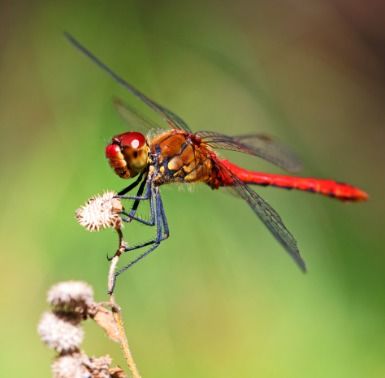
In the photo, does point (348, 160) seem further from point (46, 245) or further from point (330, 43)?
point (46, 245)

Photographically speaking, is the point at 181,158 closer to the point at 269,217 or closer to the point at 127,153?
the point at 127,153

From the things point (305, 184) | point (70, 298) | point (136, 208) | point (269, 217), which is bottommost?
point (70, 298)

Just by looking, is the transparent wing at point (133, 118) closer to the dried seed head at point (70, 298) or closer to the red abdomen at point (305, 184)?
the red abdomen at point (305, 184)

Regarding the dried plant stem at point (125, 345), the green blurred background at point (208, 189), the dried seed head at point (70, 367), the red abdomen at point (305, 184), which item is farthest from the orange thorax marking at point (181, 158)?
the dried seed head at point (70, 367)

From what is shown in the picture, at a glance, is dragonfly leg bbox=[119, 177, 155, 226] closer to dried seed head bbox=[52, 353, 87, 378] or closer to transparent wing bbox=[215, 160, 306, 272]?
transparent wing bbox=[215, 160, 306, 272]

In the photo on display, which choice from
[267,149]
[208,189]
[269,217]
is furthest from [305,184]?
[269,217]

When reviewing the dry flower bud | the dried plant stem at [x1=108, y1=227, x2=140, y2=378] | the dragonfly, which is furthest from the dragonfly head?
the dry flower bud
